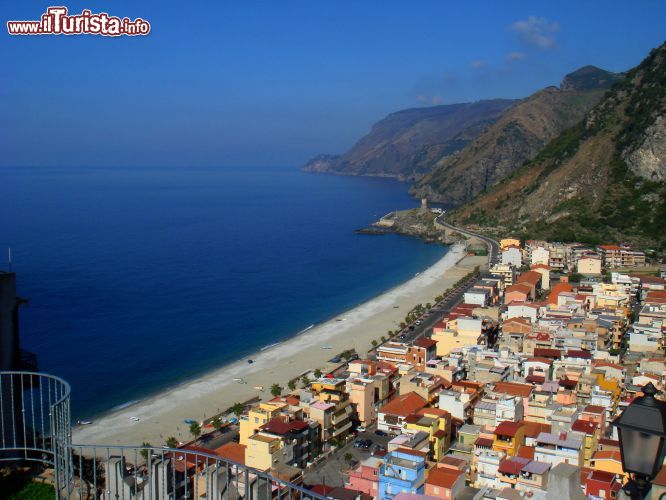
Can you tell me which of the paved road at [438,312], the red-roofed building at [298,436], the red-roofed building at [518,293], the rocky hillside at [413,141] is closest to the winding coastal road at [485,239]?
the paved road at [438,312]

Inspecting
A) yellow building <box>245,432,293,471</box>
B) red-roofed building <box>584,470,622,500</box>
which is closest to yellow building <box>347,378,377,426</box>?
yellow building <box>245,432,293,471</box>

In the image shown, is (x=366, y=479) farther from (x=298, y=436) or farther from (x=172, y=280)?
(x=172, y=280)

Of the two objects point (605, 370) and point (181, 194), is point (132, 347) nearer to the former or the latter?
point (605, 370)

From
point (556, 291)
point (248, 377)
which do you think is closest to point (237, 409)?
point (248, 377)

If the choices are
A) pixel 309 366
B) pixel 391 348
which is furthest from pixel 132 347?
pixel 391 348

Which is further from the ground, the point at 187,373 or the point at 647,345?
the point at 647,345

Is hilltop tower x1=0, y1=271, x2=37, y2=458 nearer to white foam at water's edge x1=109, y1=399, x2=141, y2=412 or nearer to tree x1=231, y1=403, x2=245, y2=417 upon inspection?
tree x1=231, y1=403, x2=245, y2=417

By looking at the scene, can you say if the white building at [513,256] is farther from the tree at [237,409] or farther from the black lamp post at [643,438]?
the black lamp post at [643,438]

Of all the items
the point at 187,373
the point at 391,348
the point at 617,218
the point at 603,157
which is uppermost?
the point at 603,157
